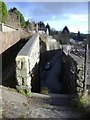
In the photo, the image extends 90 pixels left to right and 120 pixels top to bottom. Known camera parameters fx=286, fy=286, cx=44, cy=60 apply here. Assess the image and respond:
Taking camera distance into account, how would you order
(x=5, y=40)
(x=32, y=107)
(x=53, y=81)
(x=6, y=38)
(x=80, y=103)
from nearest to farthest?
(x=32, y=107), (x=80, y=103), (x=5, y=40), (x=6, y=38), (x=53, y=81)

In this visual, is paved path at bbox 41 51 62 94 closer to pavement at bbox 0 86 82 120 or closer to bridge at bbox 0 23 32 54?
bridge at bbox 0 23 32 54

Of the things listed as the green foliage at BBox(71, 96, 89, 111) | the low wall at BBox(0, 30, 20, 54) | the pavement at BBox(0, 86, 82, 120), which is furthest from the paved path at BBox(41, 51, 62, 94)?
the green foliage at BBox(71, 96, 89, 111)

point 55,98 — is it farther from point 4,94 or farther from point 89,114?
point 89,114

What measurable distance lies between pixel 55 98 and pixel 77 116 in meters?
2.73

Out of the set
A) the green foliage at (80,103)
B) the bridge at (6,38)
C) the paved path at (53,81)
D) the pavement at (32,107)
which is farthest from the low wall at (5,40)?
the green foliage at (80,103)

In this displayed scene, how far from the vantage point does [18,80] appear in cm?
984

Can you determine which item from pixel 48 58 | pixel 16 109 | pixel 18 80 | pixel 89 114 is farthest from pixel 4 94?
pixel 48 58

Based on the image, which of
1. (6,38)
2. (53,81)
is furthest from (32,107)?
(53,81)

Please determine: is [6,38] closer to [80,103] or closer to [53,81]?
[53,81]

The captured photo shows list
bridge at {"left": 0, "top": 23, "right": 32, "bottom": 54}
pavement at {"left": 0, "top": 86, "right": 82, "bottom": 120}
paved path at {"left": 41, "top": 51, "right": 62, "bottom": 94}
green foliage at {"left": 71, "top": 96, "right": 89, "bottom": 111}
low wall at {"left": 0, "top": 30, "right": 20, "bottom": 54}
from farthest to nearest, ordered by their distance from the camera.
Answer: paved path at {"left": 41, "top": 51, "right": 62, "bottom": 94} → bridge at {"left": 0, "top": 23, "right": 32, "bottom": 54} → low wall at {"left": 0, "top": 30, "right": 20, "bottom": 54} → green foliage at {"left": 71, "top": 96, "right": 89, "bottom": 111} → pavement at {"left": 0, "top": 86, "right": 82, "bottom": 120}

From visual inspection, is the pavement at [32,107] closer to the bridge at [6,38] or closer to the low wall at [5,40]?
the low wall at [5,40]

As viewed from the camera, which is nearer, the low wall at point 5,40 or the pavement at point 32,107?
the pavement at point 32,107

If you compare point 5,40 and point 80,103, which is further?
point 5,40

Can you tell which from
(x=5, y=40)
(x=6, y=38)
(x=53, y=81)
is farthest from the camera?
(x=53, y=81)
